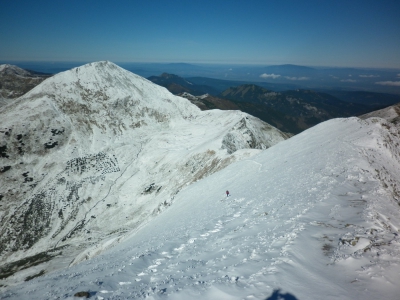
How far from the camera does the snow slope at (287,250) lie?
797cm

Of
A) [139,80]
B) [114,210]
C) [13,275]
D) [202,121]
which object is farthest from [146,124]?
[13,275]

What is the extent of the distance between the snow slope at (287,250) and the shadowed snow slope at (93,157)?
2614 centimetres

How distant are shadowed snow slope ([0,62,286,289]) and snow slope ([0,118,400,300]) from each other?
2614 cm

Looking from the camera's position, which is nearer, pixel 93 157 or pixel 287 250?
pixel 287 250

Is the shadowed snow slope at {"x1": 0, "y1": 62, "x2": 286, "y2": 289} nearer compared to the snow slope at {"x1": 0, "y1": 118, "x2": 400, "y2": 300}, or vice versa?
the snow slope at {"x1": 0, "y1": 118, "x2": 400, "y2": 300}

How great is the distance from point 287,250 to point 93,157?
91.7m

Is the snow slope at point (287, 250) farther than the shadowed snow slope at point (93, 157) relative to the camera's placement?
No

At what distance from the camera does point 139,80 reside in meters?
127

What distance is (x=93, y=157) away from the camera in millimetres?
87875

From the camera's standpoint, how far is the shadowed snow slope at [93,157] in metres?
59.0

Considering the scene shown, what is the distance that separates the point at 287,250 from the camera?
997cm

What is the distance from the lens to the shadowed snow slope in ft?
193

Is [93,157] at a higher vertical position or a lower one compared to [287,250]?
lower

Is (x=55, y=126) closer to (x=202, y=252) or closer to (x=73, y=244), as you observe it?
(x=73, y=244)
